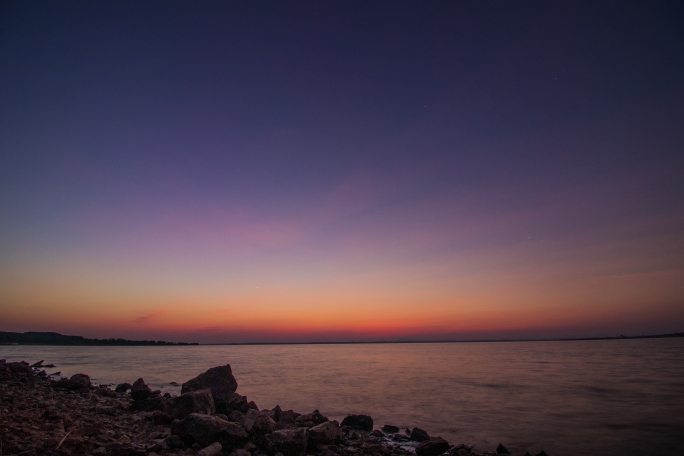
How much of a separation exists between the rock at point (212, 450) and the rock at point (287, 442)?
138 cm

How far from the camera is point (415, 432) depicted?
14.9 metres

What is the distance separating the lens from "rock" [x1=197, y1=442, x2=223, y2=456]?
9070mm

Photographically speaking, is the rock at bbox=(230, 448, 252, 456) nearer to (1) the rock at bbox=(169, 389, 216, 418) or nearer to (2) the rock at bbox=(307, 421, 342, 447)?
(2) the rock at bbox=(307, 421, 342, 447)

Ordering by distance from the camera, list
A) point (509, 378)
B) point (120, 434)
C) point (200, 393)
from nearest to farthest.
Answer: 1. point (120, 434)
2. point (200, 393)
3. point (509, 378)

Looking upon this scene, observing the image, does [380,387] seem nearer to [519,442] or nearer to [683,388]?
[519,442]

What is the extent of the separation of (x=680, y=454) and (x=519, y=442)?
211 inches

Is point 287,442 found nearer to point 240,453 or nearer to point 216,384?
point 240,453

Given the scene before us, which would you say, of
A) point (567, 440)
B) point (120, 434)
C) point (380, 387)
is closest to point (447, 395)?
point (380, 387)

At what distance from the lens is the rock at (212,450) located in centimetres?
907

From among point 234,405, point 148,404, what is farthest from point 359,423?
point 148,404

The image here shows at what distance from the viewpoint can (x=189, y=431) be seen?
10359 mm

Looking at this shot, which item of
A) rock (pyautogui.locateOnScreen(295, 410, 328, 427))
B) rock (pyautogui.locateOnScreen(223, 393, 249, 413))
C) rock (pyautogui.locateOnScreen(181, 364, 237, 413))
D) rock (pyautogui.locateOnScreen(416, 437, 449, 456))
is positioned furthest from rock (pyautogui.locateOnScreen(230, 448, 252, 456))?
rock (pyautogui.locateOnScreen(181, 364, 237, 413))

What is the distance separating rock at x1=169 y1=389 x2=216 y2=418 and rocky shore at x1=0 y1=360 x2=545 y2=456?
0.03 m

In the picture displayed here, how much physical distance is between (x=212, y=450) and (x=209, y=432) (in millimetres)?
937
